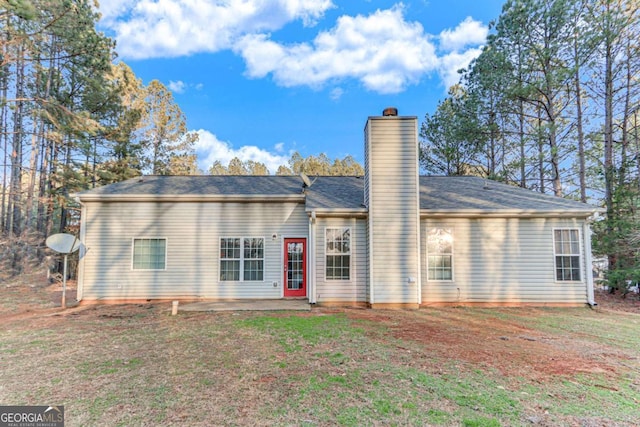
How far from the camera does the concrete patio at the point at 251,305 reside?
318 inches

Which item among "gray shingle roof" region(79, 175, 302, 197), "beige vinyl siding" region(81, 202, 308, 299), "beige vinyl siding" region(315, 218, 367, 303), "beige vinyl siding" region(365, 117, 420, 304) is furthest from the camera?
"gray shingle roof" region(79, 175, 302, 197)

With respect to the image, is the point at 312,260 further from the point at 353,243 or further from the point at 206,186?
the point at 206,186

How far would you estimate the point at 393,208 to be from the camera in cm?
855

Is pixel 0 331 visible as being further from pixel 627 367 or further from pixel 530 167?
pixel 530 167

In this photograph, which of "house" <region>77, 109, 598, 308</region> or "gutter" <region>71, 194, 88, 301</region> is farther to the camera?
"gutter" <region>71, 194, 88, 301</region>

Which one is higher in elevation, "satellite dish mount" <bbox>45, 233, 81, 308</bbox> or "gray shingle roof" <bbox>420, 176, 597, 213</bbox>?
"gray shingle roof" <bbox>420, 176, 597, 213</bbox>

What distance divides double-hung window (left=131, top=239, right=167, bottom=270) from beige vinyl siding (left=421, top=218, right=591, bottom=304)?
7696 mm

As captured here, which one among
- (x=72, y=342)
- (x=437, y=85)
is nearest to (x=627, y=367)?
(x=72, y=342)

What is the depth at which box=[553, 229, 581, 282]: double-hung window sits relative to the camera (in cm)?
874

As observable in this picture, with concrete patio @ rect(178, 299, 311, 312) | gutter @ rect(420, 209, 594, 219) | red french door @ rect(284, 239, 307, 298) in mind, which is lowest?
concrete patio @ rect(178, 299, 311, 312)

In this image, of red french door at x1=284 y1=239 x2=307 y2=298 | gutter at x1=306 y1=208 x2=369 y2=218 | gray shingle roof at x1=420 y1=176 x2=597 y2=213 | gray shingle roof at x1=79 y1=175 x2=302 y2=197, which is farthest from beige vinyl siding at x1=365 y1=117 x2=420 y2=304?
gray shingle roof at x1=79 y1=175 x2=302 y2=197

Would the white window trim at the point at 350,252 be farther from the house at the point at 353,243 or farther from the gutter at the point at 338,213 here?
the gutter at the point at 338,213

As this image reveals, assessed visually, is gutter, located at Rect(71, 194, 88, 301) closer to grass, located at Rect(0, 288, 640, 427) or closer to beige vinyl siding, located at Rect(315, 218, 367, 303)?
grass, located at Rect(0, 288, 640, 427)

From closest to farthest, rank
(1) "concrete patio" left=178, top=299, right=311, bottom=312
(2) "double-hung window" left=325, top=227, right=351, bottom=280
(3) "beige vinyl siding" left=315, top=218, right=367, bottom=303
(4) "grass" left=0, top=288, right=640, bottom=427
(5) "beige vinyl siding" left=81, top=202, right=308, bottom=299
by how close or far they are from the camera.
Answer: (4) "grass" left=0, top=288, right=640, bottom=427 → (1) "concrete patio" left=178, top=299, right=311, bottom=312 → (3) "beige vinyl siding" left=315, top=218, right=367, bottom=303 → (2) "double-hung window" left=325, top=227, right=351, bottom=280 → (5) "beige vinyl siding" left=81, top=202, right=308, bottom=299
